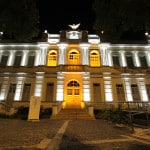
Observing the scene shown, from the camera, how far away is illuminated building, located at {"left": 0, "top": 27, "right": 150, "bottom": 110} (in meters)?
20.6

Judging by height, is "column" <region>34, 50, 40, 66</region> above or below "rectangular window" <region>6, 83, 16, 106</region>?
above

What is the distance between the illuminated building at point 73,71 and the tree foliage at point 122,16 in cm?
1017

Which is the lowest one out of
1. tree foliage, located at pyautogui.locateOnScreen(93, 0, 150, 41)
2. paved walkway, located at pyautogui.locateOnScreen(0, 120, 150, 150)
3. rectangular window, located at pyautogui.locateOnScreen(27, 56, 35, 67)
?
paved walkway, located at pyautogui.locateOnScreen(0, 120, 150, 150)

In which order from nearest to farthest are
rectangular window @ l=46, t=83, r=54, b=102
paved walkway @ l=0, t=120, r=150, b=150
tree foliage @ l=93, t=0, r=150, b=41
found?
1. paved walkway @ l=0, t=120, r=150, b=150
2. tree foliage @ l=93, t=0, r=150, b=41
3. rectangular window @ l=46, t=83, r=54, b=102

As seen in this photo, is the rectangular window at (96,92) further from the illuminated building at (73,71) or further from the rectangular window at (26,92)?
the rectangular window at (26,92)

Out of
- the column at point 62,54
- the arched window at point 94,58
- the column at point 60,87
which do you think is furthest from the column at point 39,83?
the arched window at point 94,58

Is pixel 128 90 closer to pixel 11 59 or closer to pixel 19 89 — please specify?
pixel 19 89

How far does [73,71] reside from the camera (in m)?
21.1

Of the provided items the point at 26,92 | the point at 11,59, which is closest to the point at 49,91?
the point at 26,92

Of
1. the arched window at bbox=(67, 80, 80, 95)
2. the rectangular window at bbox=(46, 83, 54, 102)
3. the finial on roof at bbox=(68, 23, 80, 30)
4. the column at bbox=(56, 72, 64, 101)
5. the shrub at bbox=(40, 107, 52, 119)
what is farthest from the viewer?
the finial on roof at bbox=(68, 23, 80, 30)

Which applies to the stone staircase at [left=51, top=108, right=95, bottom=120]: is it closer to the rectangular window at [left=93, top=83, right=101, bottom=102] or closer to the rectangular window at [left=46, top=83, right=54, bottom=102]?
the rectangular window at [left=46, top=83, right=54, bottom=102]

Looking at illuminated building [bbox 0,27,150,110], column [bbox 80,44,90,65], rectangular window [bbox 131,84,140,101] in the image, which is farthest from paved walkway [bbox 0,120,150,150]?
column [bbox 80,44,90,65]

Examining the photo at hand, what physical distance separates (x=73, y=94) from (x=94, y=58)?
5.57 m

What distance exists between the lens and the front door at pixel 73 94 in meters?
20.5
